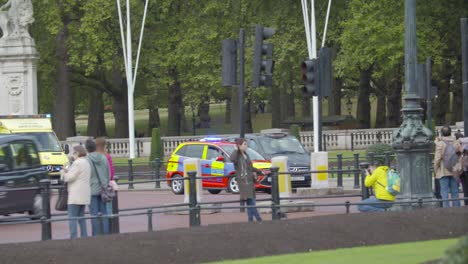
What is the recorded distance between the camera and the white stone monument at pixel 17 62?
47.0 meters

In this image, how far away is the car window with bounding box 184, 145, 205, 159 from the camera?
33719mm

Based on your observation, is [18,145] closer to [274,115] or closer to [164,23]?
[164,23]

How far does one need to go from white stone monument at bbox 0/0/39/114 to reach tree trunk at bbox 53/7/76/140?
15698mm

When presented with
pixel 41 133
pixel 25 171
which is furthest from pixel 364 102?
pixel 25 171

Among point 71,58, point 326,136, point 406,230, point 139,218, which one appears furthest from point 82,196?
point 71,58

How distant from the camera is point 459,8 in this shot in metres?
60.4

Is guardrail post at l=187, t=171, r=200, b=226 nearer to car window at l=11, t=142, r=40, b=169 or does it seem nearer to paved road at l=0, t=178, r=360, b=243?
paved road at l=0, t=178, r=360, b=243

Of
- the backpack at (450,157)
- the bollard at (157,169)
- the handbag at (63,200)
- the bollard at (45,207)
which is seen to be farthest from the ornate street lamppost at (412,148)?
the bollard at (157,169)

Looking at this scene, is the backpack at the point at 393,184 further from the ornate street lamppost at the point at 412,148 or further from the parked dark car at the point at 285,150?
the parked dark car at the point at 285,150

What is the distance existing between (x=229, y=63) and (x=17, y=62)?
25.7 metres

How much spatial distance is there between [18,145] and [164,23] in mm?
40455

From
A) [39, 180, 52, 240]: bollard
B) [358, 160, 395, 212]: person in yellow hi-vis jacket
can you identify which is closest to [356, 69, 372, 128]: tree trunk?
[358, 160, 395, 212]: person in yellow hi-vis jacket

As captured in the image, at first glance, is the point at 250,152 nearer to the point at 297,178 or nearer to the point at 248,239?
the point at 297,178

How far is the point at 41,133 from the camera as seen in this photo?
3750cm
